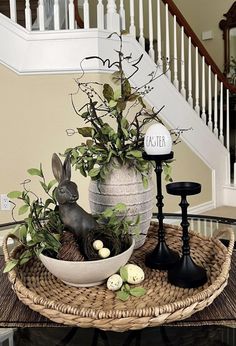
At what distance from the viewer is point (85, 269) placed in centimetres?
84

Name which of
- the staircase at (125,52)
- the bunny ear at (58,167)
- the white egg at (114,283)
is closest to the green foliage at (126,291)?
the white egg at (114,283)

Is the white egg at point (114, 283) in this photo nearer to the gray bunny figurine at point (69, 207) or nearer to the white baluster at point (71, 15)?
the gray bunny figurine at point (69, 207)

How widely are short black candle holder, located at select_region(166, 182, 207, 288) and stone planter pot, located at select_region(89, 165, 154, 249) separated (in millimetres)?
163

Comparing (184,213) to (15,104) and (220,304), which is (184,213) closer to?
(220,304)

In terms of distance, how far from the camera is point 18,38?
2727 mm

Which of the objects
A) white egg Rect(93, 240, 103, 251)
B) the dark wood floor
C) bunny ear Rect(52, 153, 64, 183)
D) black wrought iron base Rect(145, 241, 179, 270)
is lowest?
the dark wood floor

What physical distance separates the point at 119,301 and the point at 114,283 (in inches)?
1.8

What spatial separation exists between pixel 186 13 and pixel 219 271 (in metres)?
5.10

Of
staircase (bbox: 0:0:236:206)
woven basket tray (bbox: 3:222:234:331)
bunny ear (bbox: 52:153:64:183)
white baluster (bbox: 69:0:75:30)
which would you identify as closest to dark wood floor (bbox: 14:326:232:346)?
woven basket tray (bbox: 3:222:234:331)

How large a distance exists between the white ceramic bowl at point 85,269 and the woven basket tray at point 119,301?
2 centimetres

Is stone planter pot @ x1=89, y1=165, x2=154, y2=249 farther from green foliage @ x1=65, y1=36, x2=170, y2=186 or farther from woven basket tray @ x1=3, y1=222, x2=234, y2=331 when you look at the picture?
woven basket tray @ x1=3, y1=222, x2=234, y2=331

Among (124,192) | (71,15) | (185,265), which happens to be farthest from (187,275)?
(71,15)

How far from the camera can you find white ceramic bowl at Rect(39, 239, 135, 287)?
84 centimetres

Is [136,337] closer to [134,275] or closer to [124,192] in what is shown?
[134,275]
